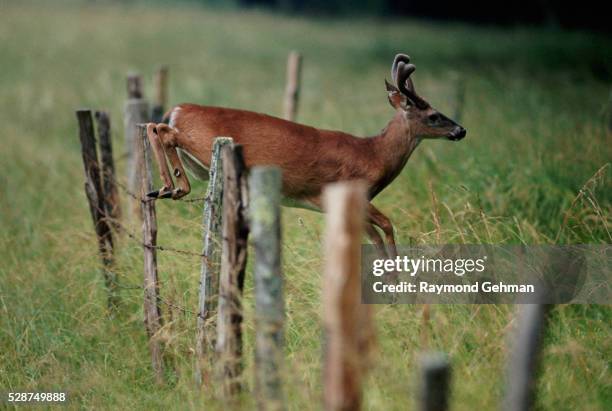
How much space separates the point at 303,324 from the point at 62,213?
3.65m

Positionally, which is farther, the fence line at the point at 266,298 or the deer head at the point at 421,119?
the deer head at the point at 421,119

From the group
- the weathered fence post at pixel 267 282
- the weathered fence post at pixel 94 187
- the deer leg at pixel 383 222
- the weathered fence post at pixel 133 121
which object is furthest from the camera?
the weathered fence post at pixel 133 121

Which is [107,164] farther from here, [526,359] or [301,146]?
[526,359]

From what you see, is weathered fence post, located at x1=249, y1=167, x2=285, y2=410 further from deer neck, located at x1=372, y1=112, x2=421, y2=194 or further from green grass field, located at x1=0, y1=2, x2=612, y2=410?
deer neck, located at x1=372, y1=112, x2=421, y2=194

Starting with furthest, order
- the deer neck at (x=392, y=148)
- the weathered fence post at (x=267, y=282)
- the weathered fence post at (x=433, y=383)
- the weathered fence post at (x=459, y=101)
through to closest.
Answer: the weathered fence post at (x=459, y=101) → the deer neck at (x=392, y=148) → the weathered fence post at (x=267, y=282) → the weathered fence post at (x=433, y=383)

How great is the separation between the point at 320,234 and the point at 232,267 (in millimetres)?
1989

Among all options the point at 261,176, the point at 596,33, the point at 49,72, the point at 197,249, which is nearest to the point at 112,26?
the point at 49,72

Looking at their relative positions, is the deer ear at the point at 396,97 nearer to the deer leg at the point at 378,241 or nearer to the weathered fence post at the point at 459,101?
the deer leg at the point at 378,241

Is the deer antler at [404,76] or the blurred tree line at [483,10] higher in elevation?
the blurred tree line at [483,10]

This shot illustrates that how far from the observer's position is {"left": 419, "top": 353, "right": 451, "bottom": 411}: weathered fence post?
2.56m

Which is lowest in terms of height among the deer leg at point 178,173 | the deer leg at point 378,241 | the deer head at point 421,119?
the deer leg at point 378,241

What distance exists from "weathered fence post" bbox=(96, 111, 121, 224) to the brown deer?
93 centimetres

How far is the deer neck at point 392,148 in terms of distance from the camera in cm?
504

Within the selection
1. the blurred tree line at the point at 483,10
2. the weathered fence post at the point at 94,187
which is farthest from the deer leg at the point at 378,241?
the blurred tree line at the point at 483,10
